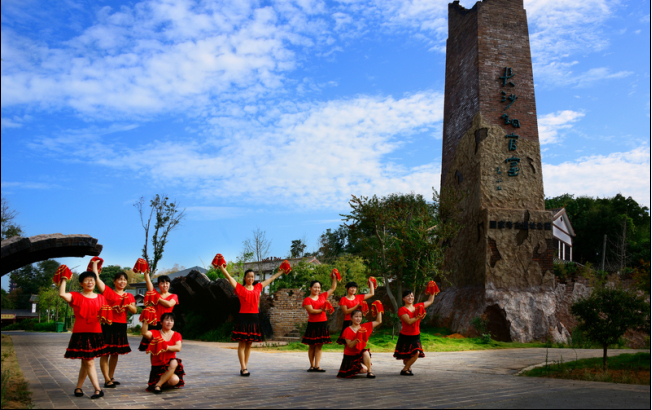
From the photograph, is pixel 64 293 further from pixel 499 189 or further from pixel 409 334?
pixel 499 189

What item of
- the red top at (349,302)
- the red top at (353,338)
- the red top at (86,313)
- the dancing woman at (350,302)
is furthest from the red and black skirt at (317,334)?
the red top at (86,313)

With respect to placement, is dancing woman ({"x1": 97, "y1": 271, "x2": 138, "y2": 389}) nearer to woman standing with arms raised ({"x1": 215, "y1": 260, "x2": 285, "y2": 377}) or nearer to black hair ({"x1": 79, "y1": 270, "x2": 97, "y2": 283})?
black hair ({"x1": 79, "y1": 270, "x2": 97, "y2": 283})

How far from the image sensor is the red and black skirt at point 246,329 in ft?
25.8

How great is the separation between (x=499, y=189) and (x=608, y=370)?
1083 cm

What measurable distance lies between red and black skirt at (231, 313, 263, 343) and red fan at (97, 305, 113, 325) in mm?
2249

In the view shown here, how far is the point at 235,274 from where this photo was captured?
3525 centimetres

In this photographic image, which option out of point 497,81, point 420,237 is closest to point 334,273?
point 420,237

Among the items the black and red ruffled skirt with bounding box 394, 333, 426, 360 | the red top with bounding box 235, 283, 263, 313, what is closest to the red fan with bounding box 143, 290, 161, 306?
the red top with bounding box 235, 283, 263, 313

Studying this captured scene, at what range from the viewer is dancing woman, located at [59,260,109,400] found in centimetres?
581

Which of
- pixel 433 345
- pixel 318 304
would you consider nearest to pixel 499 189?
pixel 433 345

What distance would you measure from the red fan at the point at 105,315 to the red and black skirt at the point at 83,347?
23 cm

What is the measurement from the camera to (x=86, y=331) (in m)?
5.98

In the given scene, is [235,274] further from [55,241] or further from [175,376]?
[175,376]

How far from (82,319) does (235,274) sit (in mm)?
29672
